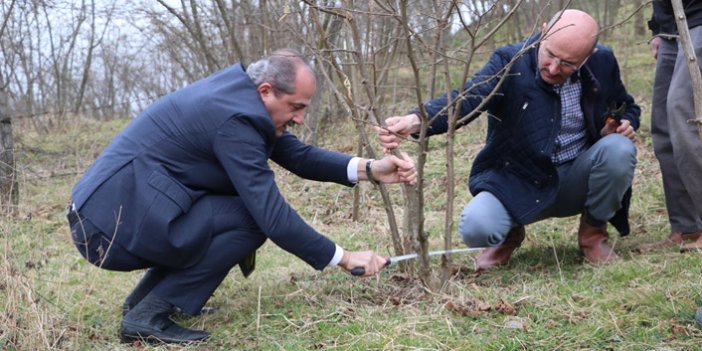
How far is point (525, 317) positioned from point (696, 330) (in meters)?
0.61

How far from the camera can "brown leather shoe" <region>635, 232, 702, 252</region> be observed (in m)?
3.92

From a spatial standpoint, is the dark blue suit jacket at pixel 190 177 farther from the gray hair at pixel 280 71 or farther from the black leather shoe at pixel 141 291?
the black leather shoe at pixel 141 291

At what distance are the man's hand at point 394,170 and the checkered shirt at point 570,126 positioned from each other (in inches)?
36.1

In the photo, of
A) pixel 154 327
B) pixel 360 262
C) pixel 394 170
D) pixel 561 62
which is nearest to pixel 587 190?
pixel 561 62

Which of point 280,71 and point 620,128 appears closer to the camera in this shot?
point 280,71

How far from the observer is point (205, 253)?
10.4ft

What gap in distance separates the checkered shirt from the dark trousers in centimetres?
164

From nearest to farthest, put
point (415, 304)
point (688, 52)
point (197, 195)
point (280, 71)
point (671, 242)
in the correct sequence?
point (688, 52) < point (280, 71) < point (197, 195) < point (415, 304) < point (671, 242)

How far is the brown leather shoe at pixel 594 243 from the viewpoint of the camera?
384 centimetres

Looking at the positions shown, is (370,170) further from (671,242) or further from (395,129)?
(671,242)

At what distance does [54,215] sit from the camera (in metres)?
6.98

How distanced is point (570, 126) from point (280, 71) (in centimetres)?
161

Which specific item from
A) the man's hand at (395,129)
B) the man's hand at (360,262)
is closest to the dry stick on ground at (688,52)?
the man's hand at (395,129)

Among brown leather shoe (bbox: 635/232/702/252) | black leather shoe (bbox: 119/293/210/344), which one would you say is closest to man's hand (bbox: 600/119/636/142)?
brown leather shoe (bbox: 635/232/702/252)
